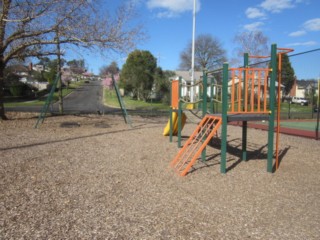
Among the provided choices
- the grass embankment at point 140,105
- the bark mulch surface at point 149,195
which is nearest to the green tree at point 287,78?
the bark mulch surface at point 149,195

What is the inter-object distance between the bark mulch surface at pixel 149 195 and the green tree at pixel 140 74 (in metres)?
30.4

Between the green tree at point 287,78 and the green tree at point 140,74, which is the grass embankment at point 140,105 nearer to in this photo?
the green tree at point 140,74

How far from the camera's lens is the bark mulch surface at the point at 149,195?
3469 mm

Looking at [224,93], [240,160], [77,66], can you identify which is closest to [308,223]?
[224,93]

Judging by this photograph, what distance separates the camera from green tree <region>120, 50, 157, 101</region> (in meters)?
38.4

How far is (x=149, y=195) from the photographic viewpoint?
4609mm

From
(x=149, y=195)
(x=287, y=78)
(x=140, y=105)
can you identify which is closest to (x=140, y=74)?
(x=140, y=105)

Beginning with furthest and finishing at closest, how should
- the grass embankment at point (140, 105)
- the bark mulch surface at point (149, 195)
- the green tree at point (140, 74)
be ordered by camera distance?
1. the green tree at point (140, 74)
2. the grass embankment at point (140, 105)
3. the bark mulch surface at point (149, 195)

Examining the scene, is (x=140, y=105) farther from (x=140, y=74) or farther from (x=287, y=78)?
(x=287, y=78)

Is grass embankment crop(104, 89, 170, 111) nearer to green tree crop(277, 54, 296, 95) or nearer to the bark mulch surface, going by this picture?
green tree crop(277, 54, 296, 95)

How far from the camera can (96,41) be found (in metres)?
12.7

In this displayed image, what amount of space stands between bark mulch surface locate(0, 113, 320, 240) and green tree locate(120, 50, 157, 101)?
1197 inches

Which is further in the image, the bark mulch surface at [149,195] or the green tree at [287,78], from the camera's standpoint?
the green tree at [287,78]

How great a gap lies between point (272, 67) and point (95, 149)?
4.72 m
